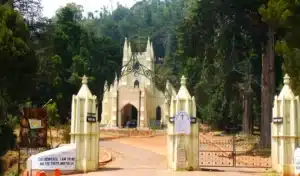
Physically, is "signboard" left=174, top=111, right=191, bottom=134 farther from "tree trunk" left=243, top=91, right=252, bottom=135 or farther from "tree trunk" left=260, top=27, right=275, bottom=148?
"tree trunk" left=243, top=91, right=252, bottom=135

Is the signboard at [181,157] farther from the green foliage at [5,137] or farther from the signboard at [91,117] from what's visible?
the green foliage at [5,137]

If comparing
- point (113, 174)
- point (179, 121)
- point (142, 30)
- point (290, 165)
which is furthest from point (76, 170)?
point (142, 30)

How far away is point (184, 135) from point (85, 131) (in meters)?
3.85

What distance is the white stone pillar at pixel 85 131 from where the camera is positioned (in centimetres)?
1839

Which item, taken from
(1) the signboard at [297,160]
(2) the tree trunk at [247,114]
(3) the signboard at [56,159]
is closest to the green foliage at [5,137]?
(3) the signboard at [56,159]

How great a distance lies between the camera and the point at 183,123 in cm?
1858

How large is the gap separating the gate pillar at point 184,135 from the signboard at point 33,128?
21.1ft

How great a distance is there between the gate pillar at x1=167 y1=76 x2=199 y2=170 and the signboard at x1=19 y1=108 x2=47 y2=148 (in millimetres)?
6442

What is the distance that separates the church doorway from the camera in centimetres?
6301

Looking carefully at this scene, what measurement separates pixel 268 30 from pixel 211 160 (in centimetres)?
Result: 888

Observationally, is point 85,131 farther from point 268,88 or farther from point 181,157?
point 268,88

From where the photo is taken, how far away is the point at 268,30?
91.0 ft

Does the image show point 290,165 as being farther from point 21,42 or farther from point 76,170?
point 21,42

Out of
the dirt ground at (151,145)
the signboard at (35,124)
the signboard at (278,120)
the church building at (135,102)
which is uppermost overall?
the church building at (135,102)
